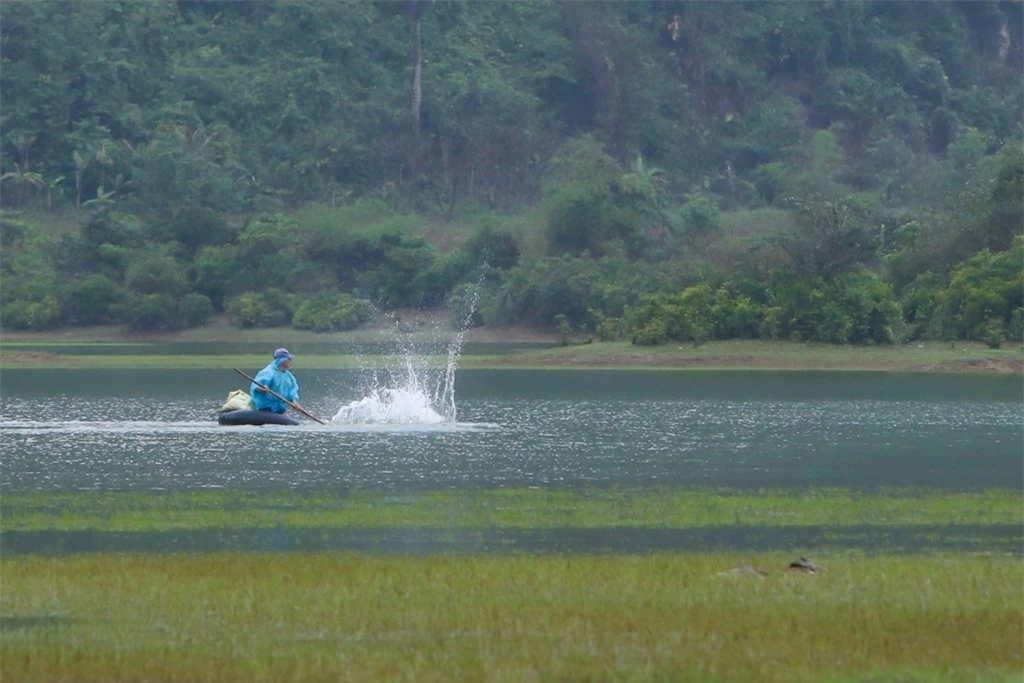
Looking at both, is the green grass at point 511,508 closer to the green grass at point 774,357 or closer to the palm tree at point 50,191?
the green grass at point 774,357

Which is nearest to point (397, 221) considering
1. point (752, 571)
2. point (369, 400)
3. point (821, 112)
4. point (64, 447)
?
point (821, 112)

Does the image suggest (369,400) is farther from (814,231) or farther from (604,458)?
(814,231)

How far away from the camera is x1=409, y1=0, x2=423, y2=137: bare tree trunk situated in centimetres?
8369

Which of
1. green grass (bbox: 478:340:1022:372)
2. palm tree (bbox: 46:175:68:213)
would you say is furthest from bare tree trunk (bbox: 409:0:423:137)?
green grass (bbox: 478:340:1022:372)

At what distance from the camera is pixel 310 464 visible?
2825 centimetres

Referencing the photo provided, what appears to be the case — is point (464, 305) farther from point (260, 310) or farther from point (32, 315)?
point (32, 315)

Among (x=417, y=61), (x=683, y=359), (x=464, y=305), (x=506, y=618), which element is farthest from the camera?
(x=417, y=61)

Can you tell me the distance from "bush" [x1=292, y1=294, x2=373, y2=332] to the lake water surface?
16952 mm

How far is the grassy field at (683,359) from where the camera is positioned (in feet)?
170

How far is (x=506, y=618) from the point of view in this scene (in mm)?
→ 14938

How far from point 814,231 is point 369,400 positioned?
84.7 feet

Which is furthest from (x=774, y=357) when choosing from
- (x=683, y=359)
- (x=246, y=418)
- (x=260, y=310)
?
(x=246, y=418)

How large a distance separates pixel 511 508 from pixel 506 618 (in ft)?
26.5

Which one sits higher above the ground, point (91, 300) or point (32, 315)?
point (91, 300)
